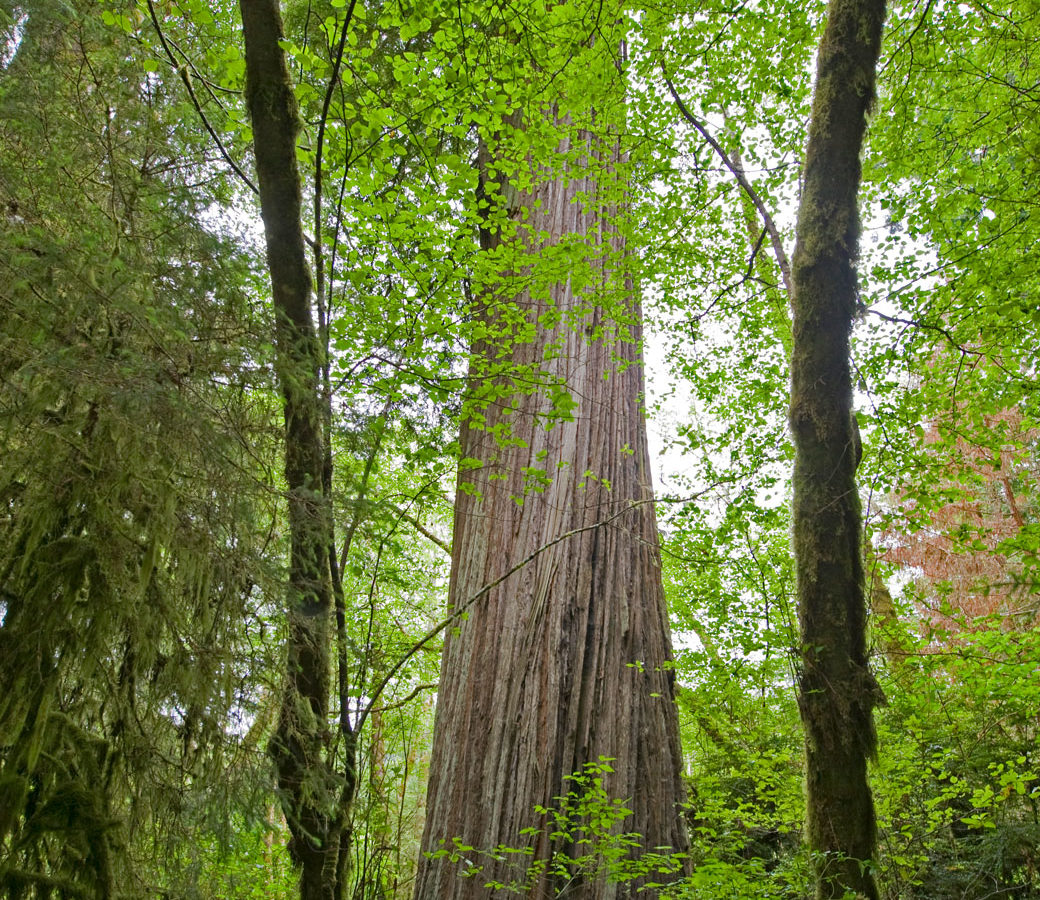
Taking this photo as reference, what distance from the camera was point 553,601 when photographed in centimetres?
404

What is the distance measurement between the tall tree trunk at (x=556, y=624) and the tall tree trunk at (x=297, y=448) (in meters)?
0.80

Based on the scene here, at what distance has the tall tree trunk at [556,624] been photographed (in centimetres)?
352

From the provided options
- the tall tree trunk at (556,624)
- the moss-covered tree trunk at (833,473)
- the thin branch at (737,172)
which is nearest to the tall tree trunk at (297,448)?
the tall tree trunk at (556,624)

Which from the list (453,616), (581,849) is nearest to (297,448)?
(453,616)

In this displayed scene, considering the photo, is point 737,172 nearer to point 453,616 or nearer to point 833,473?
point 833,473

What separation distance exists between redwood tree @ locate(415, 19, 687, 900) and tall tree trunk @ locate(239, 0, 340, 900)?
1.01 meters

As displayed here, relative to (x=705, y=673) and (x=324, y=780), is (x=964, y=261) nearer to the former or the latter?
(x=705, y=673)

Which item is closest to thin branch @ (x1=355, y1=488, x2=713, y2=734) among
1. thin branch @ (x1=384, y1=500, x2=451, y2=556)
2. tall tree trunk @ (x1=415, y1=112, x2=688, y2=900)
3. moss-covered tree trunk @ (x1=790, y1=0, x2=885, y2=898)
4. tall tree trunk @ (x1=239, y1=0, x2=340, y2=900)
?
tall tree trunk @ (x1=415, y1=112, x2=688, y2=900)

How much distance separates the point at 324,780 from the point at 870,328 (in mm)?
6027

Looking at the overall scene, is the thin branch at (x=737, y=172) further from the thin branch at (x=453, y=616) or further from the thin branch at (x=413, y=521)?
the thin branch at (x=413, y=521)

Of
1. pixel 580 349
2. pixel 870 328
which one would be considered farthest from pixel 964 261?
pixel 580 349

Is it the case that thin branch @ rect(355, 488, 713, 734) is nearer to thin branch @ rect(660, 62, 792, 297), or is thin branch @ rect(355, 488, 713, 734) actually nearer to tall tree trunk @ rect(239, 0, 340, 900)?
tall tree trunk @ rect(239, 0, 340, 900)

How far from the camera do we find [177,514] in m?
2.04

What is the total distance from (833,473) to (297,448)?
2.05 m
